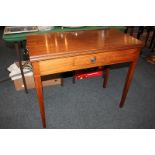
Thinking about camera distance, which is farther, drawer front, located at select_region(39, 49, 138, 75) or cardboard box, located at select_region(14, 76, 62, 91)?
cardboard box, located at select_region(14, 76, 62, 91)

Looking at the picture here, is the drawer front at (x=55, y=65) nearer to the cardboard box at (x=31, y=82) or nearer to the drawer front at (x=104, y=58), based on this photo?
the drawer front at (x=104, y=58)

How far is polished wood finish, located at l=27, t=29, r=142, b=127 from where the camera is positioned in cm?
95

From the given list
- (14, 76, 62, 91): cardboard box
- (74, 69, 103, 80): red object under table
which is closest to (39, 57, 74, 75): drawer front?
(14, 76, 62, 91): cardboard box

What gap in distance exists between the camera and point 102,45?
41.6 inches

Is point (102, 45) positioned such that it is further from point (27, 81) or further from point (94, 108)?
point (27, 81)

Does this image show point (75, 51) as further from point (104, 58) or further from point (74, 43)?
point (104, 58)

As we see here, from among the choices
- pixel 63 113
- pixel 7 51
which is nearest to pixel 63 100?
pixel 63 113

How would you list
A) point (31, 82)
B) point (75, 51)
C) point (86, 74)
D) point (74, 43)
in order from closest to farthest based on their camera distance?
1. point (75, 51)
2. point (74, 43)
3. point (31, 82)
4. point (86, 74)

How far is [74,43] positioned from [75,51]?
0.46ft

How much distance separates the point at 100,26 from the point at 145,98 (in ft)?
3.16

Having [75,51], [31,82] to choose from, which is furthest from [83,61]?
[31,82]

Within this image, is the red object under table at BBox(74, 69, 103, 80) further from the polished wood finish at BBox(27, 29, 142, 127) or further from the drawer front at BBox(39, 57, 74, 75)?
the drawer front at BBox(39, 57, 74, 75)

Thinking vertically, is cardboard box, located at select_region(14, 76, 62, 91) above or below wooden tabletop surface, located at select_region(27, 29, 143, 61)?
below

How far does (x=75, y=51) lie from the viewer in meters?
0.97
